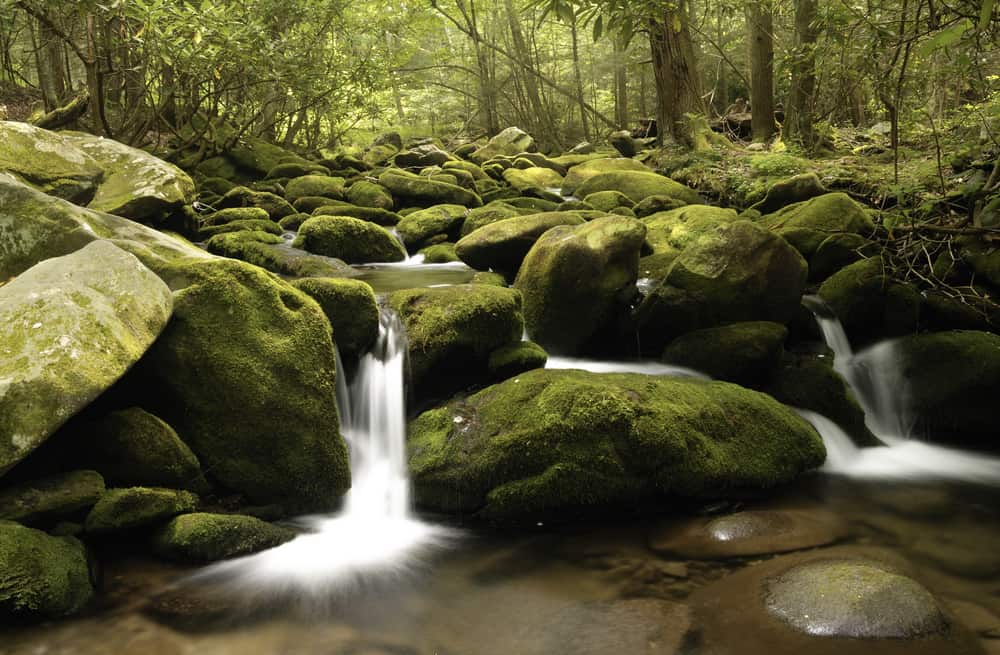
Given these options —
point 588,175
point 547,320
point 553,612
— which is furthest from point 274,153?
point 553,612

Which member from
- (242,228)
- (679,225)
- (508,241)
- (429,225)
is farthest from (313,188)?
(679,225)

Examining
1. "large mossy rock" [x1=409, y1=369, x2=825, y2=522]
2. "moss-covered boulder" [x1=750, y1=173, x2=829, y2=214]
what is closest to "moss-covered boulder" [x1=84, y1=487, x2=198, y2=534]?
"large mossy rock" [x1=409, y1=369, x2=825, y2=522]

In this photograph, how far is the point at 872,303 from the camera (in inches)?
263

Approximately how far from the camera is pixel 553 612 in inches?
136

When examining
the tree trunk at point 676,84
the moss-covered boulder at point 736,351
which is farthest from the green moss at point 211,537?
the tree trunk at point 676,84

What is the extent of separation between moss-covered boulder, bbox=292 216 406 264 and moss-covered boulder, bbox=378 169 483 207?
9.04 feet

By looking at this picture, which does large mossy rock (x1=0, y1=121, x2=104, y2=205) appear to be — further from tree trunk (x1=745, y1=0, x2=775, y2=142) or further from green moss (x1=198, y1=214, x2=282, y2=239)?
tree trunk (x1=745, y1=0, x2=775, y2=142)

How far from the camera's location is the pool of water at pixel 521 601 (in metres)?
3.13

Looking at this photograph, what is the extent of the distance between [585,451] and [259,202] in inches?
332

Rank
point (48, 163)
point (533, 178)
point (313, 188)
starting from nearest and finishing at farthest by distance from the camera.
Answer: point (48, 163)
point (313, 188)
point (533, 178)

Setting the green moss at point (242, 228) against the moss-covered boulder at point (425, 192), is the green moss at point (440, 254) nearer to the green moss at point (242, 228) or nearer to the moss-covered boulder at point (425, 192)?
the green moss at point (242, 228)

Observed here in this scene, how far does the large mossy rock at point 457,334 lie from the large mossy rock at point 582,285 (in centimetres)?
82

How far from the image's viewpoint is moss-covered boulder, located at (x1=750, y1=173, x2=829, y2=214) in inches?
361

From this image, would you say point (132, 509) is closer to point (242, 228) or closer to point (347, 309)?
point (347, 309)
